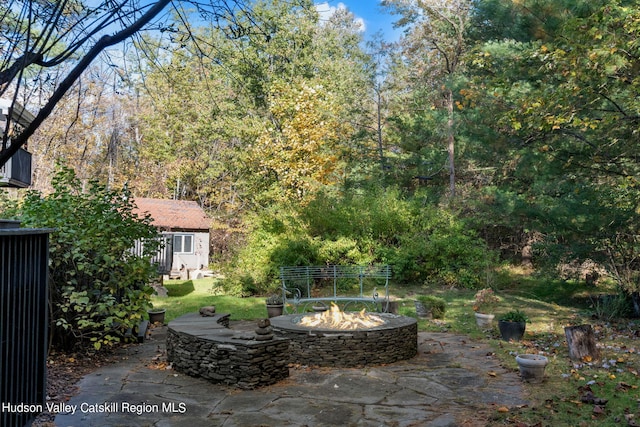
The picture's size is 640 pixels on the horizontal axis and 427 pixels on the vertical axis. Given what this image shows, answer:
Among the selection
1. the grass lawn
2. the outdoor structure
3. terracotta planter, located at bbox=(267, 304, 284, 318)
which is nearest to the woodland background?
the grass lawn

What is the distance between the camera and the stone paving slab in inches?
168

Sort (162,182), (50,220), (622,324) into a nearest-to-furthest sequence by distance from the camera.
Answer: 1. (50,220)
2. (622,324)
3. (162,182)

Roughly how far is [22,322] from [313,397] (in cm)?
281

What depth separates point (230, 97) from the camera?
2517cm

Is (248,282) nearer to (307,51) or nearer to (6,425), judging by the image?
(6,425)

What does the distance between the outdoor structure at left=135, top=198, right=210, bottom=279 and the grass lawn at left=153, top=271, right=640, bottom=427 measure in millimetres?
4416

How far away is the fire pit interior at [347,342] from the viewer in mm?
6277

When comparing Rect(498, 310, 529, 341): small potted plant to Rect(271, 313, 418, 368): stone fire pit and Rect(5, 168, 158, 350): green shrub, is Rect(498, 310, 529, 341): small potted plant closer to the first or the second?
Rect(271, 313, 418, 368): stone fire pit

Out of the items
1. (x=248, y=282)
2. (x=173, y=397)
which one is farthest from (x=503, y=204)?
(x=173, y=397)

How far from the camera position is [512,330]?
753 cm

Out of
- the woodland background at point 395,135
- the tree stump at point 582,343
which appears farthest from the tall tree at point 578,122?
the tree stump at point 582,343

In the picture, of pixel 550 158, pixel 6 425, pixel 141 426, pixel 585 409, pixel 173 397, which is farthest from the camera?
pixel 550 158

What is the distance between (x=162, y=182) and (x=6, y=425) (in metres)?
24.3

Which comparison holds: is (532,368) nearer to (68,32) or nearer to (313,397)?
(313,397)
